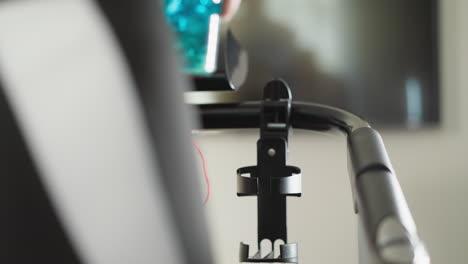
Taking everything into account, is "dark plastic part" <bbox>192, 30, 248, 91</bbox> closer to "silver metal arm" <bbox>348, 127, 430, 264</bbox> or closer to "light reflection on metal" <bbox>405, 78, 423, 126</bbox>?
"silver metal arm" <bbox>348, 127, 430, 264</bbox>

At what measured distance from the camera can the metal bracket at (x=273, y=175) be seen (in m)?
0.88

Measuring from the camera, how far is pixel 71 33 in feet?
0.92

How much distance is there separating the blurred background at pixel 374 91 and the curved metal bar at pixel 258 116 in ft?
2.87

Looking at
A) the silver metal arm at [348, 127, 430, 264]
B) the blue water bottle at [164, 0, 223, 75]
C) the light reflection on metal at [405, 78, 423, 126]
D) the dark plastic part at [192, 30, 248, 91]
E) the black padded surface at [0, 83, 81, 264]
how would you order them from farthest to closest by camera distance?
the light reflection on metal at [405, 78, 423, 126] < the dark plastic part at [192, 30, 248, 91] < the blue water bottle at [164, 0, 223, 75] < the silver metal arm at [348, 127, 430, 264] < the black padded surface at [0, 83, 81, 264]

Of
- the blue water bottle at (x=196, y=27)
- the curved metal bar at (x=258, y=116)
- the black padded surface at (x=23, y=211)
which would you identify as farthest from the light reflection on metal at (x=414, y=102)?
the black padded surface at (x=23, y=211)

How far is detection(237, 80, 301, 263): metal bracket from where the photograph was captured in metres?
0.88

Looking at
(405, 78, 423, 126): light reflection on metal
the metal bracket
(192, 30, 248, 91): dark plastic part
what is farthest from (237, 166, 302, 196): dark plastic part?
(405, 78, 423, 126): light reflection on metal

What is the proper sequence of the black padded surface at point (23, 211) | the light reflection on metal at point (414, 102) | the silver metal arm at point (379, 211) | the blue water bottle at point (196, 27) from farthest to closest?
the light reflection on metal at point (414, 102), the blue water bottle at point (196, 27), the silver metal arm at point (379, 211), the black padded surface at point (23, 211)

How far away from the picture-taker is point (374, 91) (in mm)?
1849

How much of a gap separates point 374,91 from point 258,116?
3.35ft

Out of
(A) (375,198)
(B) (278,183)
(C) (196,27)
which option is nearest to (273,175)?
(B) (278,183)

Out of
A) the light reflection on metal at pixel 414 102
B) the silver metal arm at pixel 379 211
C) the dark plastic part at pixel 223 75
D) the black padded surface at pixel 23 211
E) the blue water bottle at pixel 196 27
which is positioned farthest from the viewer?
the light reflection on metal at pixel 414 102

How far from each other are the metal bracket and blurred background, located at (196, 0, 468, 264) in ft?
3.00

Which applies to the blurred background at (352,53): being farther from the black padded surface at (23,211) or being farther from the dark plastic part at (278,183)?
the black padded surface at (23,211)
